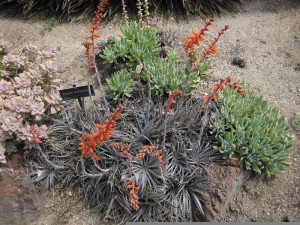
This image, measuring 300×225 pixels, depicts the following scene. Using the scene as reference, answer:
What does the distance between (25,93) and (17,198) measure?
3.00ft

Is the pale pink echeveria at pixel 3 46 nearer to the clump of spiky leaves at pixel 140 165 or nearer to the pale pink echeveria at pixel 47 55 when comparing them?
the pale pink echeveria at pixel 47 55

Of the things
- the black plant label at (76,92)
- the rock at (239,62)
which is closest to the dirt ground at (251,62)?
the rock at (239,62)

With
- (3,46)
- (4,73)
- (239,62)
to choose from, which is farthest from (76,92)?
(239,62)

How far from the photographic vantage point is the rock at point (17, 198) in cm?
286

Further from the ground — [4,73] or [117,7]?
[117,7]

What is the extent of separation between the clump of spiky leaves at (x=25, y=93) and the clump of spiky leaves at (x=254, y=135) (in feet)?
4.96

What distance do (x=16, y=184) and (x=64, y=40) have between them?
2.06 m

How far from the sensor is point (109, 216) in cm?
288

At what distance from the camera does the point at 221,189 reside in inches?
111

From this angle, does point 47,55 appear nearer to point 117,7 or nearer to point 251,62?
point 117,7

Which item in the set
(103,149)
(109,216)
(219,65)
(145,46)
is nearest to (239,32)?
(219,65)

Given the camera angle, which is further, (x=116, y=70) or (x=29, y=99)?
(x=116, y=70)

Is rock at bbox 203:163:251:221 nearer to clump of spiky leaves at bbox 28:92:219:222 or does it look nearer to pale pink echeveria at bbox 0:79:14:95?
clump of spiky leaves at bbox 28:92:219:222

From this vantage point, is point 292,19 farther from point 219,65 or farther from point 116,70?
point 116,70
